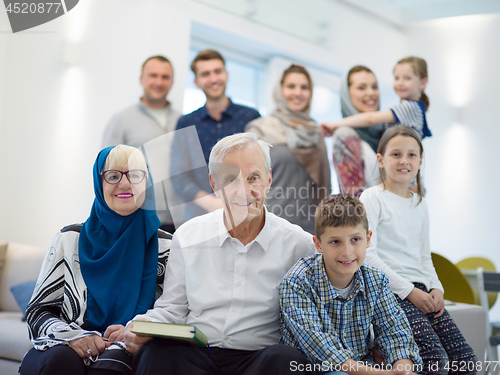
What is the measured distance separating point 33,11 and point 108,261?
2.01m

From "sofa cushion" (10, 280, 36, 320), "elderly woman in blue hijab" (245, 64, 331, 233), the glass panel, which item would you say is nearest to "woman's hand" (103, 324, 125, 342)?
"elderly woman in blue hijab" (245, 64, 331, 233)

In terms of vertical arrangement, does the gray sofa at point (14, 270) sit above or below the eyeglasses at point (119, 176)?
→ below

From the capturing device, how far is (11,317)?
8.62 ft

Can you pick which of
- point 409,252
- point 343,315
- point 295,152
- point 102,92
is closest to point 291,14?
point 102,92

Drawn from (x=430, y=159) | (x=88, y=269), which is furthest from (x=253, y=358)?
(x=430, y=159)

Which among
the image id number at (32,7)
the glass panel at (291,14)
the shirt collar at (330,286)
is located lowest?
the shirt collar at (330,286)

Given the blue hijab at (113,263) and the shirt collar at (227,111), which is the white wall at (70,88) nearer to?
the shirt collar at (227,111)

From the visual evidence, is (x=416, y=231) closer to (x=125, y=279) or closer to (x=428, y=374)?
(x=428, y=374)

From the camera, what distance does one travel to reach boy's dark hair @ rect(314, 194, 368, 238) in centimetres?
143

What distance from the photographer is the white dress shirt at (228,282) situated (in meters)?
1.43

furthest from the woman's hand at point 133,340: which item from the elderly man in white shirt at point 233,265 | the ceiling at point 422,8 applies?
the ceiling at point 422,8

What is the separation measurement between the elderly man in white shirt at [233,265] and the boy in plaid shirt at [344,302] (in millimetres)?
67

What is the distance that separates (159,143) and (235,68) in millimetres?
2680

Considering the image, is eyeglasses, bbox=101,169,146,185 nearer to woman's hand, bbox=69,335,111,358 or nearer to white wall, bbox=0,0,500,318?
woman's hand, bbox=69,335,111,358
